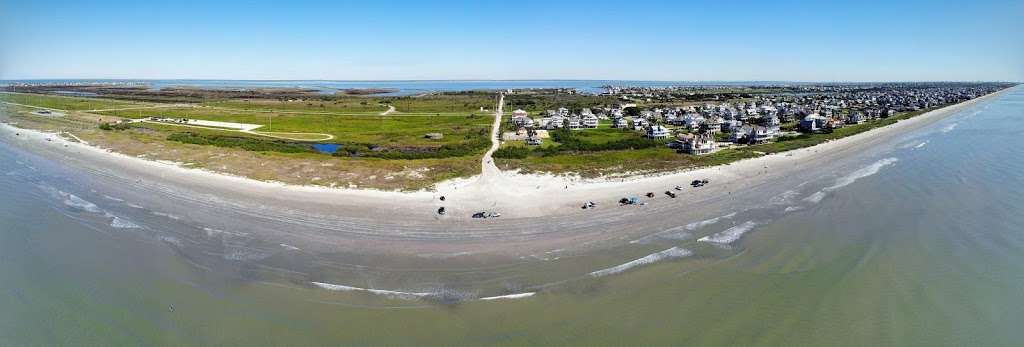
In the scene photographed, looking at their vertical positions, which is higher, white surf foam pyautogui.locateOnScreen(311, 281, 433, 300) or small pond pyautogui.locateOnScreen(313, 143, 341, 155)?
small pond pyautogui.locateOnScreen(313, 143, 341, 155)

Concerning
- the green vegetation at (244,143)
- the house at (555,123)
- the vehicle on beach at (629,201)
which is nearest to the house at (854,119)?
the house at (555,123)

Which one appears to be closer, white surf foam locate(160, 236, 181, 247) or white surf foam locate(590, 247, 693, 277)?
white surf foam locate(590, 247, 693, 277)

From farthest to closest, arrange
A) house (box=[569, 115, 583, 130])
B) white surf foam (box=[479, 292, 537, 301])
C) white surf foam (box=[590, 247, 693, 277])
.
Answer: house (box=[569, 115, 583, 130]), white surf foam (box=[590, 247, 693, 277]), white surf foam (box=[479, 292, 537, 301])

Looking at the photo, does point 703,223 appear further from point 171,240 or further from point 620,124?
point 620,124

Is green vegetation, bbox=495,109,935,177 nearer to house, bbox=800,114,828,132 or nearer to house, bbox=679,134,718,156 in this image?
house, bbox=679,134,718,156

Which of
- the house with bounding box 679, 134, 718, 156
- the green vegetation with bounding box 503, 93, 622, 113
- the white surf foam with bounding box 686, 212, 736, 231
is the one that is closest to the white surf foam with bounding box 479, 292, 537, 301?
the white surf foam with bounding box 686, 212, 736, 231

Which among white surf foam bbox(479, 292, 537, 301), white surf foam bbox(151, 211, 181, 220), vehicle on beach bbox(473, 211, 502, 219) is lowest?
white surf foam bbox(479, 292, 537, 301)

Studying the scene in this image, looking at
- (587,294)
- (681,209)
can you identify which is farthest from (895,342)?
(681,209)
